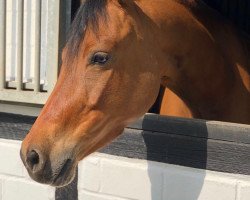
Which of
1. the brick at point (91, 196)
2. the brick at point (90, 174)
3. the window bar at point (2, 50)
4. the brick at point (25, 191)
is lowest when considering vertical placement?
the brick at point (25, 191)

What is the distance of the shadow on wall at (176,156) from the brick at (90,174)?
0.31 m

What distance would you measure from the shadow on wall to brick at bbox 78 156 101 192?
1.03 feet

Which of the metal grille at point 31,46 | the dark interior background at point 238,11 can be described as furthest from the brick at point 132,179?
the dark interior background at point 238,11

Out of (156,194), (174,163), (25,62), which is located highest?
(25,62)

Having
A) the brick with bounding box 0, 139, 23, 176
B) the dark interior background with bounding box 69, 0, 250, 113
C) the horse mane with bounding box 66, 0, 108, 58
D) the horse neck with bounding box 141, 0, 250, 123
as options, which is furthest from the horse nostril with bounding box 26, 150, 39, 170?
the dark interior background with bounding box 69, 0, 250, 113

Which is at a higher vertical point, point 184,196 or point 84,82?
point 84,82

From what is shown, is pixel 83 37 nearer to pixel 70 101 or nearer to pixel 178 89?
pixel 70 101

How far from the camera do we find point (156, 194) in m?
2.45

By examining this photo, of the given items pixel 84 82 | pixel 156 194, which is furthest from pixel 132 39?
pixel 156 194

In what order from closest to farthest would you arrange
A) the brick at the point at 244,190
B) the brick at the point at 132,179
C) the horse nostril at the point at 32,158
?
1. the horse nostril at the point at 32,158
2. the brick at the point at 244,190
3. the brick at the point at 132,179

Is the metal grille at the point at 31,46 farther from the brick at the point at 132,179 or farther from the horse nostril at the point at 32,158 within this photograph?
the horse nostril at the point at 32,158

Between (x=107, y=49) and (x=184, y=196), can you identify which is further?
(x=184, y=196)

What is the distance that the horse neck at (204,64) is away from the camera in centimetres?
229

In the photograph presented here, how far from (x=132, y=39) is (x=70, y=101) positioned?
33 centimetres
